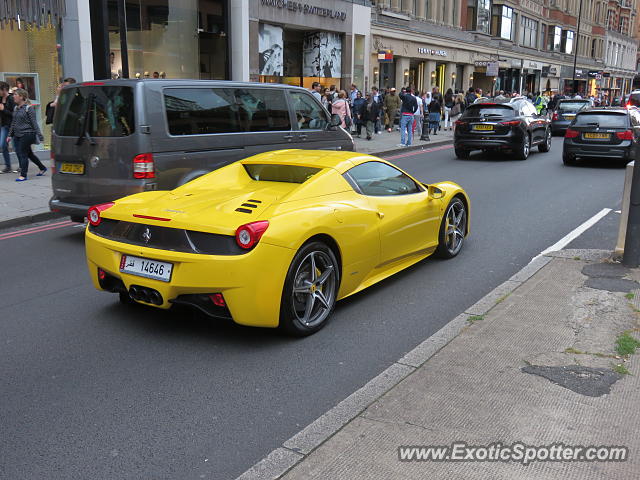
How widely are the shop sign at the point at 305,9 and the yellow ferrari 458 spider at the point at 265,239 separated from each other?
19.3 m

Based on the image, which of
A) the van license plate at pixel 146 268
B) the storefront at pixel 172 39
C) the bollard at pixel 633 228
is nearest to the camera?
the van license plate at pixel 146 268

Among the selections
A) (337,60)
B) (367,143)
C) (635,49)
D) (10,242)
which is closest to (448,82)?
(337,60)

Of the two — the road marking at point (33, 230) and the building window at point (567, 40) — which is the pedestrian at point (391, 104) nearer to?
the road marking at point (33, 230)

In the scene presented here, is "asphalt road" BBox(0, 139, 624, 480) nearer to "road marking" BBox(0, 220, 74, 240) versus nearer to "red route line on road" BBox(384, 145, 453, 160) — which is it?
"road marking" BBox(0, 220, 74, 240)

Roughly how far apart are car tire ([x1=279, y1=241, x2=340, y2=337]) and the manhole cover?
1622 mm

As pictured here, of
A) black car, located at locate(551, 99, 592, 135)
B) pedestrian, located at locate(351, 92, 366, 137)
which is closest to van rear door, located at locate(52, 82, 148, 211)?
pedestrian, located at locate(351, 92, 366, 137)

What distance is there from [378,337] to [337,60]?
83.4 feet

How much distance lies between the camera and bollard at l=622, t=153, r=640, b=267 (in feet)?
20.5

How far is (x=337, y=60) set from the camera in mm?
28750

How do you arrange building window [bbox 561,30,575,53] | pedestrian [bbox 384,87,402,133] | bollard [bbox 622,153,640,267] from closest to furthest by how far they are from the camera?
bollard [bbox 622,153,640,267] < pedestrian [bbox 384,87,402,133] < building window [bbox 561,30,575,53]

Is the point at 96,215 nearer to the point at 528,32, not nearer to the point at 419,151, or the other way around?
the point at 419,151

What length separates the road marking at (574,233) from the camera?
7.68m

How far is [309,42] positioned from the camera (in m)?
27.7

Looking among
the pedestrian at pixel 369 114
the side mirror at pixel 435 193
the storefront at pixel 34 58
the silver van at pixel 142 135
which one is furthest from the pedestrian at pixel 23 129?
the pedestrian at pixel 369 114
